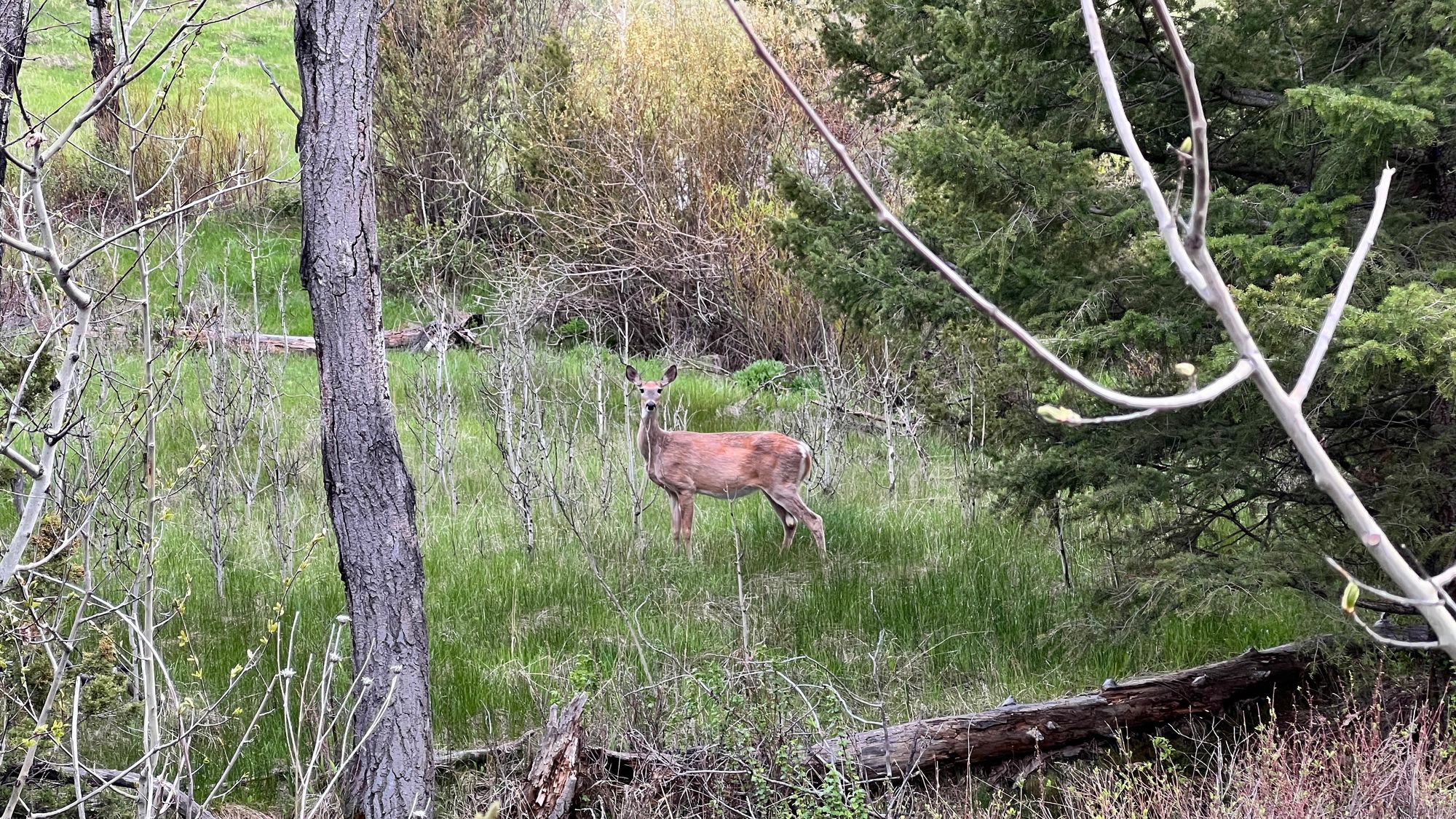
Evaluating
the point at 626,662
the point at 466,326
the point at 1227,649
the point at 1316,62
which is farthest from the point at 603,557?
the point at 466,326

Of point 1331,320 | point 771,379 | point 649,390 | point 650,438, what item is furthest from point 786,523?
point 1331,320

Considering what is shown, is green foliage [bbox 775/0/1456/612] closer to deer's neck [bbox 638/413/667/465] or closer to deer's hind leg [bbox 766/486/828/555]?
deer's hind leg [bbox 766/486/828/555]

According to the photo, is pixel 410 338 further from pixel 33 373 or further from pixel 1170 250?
pixel 1170 250

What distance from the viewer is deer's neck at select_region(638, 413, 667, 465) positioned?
28.2 feet

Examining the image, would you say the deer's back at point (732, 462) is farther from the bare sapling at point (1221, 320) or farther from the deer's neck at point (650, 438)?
the bare sapling at point (1221, 320)

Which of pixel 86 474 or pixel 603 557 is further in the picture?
pixel 603 557

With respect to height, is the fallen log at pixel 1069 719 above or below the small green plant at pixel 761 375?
below

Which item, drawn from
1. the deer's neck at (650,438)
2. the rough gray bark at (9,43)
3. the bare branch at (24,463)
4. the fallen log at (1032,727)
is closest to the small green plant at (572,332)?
the deer's neck at (650,438)

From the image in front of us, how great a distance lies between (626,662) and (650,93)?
10.1 m

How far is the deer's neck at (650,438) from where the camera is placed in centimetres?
859

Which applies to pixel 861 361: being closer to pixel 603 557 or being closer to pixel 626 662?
pixel 603 557

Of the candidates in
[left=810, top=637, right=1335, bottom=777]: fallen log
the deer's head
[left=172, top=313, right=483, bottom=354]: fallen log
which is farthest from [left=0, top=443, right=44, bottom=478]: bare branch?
[left=172, top=313, right=483, bottom=354]: fallen log

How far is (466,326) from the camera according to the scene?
15.0 metres

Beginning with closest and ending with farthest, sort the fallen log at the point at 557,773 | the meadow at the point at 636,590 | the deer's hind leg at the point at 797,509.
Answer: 1. the fallen log at the point at 557,773
2. the meadow at the point at 636,590
3. the deer's hind leg at the point at 797,509
